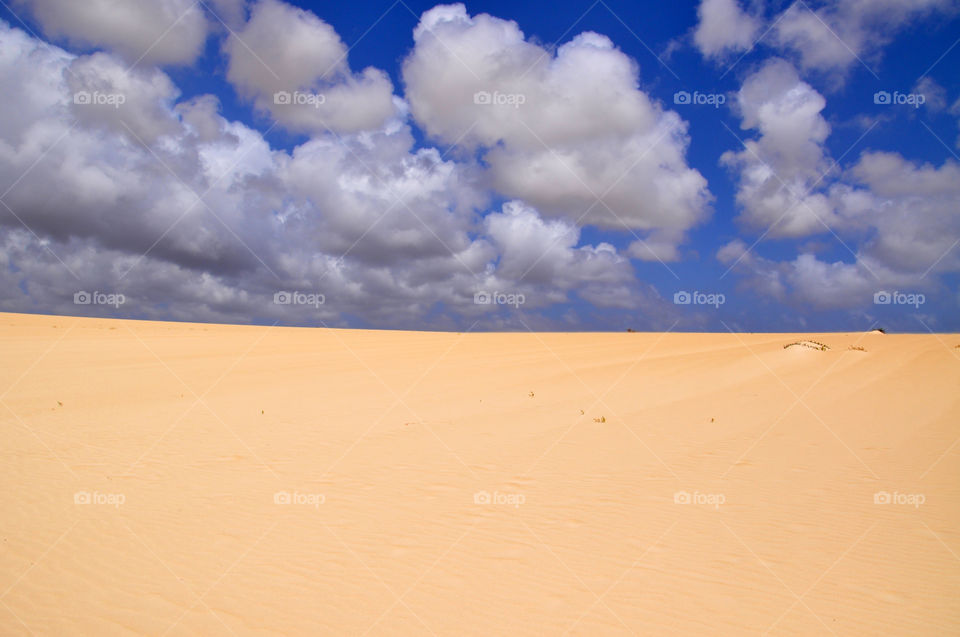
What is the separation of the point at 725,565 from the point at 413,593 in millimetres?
2723

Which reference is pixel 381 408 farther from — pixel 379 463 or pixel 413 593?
pixel 413 593

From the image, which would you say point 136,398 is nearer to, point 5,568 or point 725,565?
point 5,568

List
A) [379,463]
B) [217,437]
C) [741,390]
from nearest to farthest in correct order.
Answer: [379,463] < [217,437] < [741,390]

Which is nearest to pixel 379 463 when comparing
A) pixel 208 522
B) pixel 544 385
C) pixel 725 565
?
pixel 208 522

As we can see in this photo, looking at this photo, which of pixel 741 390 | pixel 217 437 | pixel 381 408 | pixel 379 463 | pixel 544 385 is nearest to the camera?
pixel 379 463

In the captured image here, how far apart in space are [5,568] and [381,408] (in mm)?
7596

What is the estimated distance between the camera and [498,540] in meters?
5.10

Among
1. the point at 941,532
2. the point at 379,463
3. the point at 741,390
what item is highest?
the point at 741,390

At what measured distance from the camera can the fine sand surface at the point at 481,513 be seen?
3936 mm

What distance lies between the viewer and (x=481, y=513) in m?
5.81

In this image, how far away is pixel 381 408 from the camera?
39.0ft

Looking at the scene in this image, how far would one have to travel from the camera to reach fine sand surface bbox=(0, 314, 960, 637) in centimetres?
394

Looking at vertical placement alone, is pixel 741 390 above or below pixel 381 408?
above

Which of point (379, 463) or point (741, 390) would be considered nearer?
point (379, 463)
